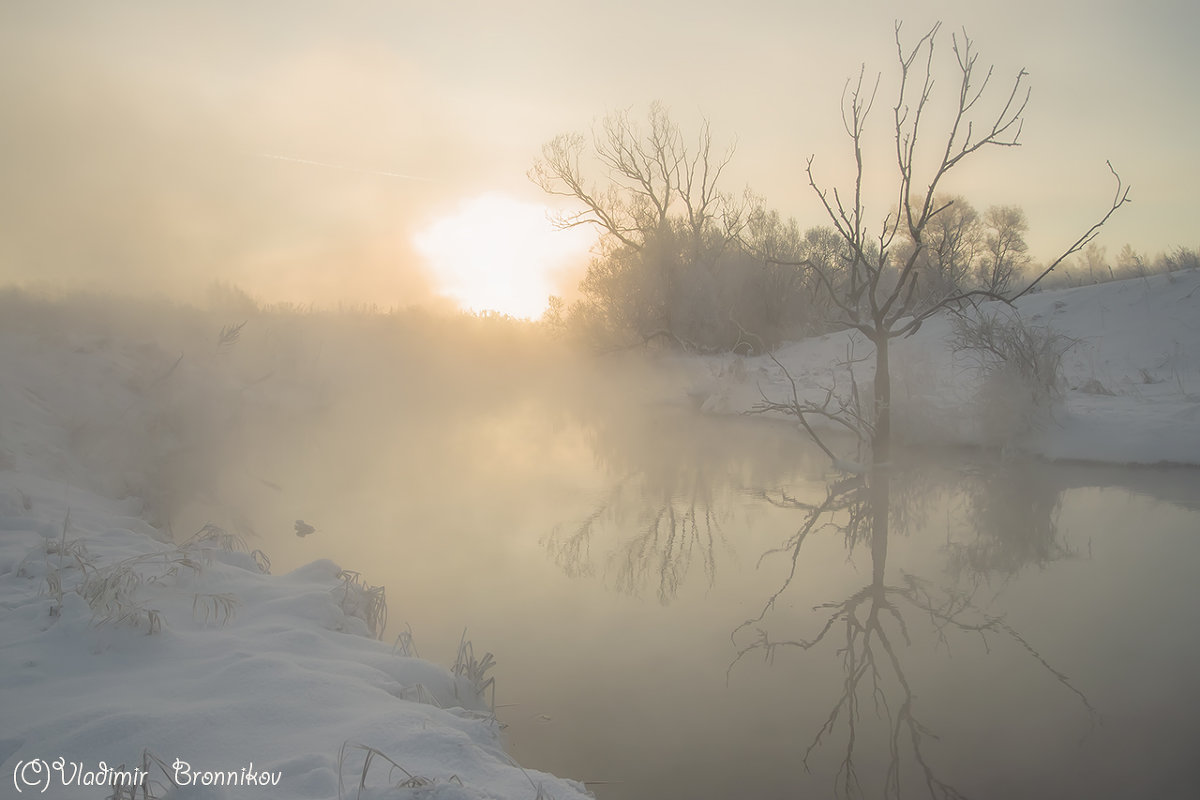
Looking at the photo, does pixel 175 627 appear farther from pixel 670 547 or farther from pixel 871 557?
pixel 871 557

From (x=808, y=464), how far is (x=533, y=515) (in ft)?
13.5

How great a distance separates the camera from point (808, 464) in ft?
31.4

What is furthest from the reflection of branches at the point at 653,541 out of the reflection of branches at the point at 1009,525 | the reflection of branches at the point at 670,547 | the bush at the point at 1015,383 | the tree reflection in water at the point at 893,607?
the bush at the point at 1015,383

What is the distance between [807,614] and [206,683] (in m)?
3.55

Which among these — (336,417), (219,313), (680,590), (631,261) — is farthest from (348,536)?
(631,261)

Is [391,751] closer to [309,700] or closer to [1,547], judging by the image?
[309,700]

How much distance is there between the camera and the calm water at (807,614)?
10.4 feet

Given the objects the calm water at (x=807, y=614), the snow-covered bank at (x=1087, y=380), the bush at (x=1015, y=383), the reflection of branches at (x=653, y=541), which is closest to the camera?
the calm water at (x=807, y=614)

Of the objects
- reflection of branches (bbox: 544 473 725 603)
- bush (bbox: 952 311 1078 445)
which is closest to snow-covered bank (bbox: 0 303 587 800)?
reflection of branches (bbox: 544 473 725 603)

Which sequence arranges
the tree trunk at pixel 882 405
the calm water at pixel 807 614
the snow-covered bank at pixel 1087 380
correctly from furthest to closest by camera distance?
the snow-covered bank at pixel 1087 380 < the tree trunk at pixel 882 405 < the calm water at pixel 807 614

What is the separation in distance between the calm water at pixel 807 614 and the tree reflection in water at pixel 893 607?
2 cm

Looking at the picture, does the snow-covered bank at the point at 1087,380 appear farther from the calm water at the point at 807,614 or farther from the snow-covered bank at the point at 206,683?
the snow-covered bank at the point at 206,683

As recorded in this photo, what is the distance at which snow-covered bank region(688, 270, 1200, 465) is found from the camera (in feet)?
26.9

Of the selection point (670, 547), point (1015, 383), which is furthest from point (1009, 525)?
point (670, 547)
